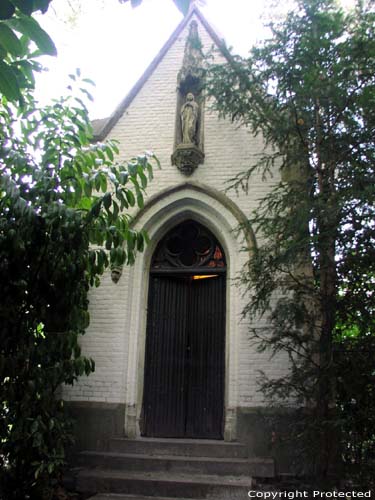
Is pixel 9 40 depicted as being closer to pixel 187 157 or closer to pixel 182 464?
pixel 182 464

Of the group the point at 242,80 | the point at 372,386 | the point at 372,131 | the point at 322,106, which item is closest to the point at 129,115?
the point at 242,80

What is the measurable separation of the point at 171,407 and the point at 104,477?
1574 millimetres

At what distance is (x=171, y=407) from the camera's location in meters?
6.84

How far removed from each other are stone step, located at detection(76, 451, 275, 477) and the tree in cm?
90

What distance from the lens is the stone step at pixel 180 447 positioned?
5.96 meters

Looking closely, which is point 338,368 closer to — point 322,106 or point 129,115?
point 322,106

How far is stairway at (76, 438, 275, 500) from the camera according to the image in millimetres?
5176

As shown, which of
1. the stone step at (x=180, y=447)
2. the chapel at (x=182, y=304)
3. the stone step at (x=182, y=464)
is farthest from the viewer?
the chapel at (x=182, y=304)

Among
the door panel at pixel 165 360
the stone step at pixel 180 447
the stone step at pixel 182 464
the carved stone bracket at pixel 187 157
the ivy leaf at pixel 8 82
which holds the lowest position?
the stone step at pixel 182 464

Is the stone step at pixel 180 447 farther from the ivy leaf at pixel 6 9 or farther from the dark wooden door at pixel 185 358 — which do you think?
the ivy leaf at pixel 6 9

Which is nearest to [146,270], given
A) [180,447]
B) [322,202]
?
[180,447]

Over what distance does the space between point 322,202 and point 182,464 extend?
11.0 ft

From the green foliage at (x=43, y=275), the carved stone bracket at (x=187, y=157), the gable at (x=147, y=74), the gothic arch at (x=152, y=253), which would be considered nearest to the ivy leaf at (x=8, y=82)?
the green foliage at (x=43, y=275)

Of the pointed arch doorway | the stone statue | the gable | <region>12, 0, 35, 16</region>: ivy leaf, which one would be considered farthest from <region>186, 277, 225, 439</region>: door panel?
<region>12, 0, 35, 16</region>: ivy leaf
